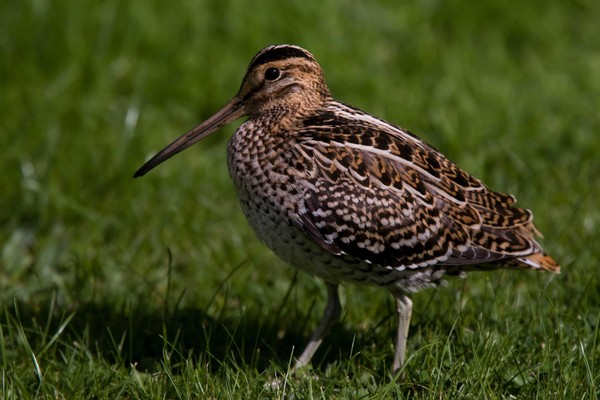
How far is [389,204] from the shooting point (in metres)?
4.92

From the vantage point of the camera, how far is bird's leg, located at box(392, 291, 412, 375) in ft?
16.5

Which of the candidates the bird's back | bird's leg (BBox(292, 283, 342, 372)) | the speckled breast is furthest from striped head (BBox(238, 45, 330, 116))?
bird's leg (BBox(292, 283, 342, 372))

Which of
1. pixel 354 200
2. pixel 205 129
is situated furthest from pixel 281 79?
pixel 354 200

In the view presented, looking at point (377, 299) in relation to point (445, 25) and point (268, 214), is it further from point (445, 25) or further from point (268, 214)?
point (445, 25)

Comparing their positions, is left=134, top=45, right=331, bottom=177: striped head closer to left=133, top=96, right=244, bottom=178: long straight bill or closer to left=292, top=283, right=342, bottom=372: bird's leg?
left=133, top=96, right=244, bottom=178: long straight bill

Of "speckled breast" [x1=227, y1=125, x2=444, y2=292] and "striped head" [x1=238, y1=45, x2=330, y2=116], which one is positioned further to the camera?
"striped head" [x1=238, y1=45, x2=330, y2=116]

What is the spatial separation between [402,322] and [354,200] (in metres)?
0.66

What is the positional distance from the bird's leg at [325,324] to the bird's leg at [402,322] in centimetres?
40

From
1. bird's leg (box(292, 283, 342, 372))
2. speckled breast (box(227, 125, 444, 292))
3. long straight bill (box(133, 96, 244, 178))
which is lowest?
bird's leg (box(292, 283, 342, 372))

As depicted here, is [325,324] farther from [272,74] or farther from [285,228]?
[272,74]

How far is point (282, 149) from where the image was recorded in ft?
16.4

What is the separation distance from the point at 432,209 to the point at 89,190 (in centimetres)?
279

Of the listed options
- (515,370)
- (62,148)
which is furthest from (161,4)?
(515,370)

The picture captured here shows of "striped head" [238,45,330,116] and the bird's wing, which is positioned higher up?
"striped head" [238,45,330,116]
